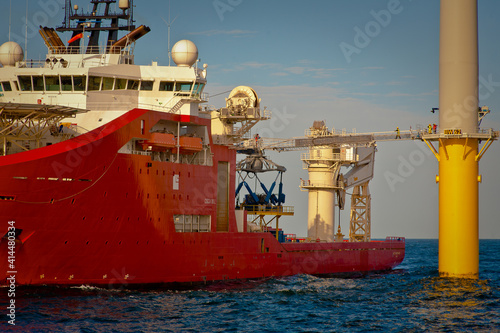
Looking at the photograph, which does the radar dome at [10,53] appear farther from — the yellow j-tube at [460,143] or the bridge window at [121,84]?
the yellow j-tube at [460,143]

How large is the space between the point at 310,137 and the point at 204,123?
535 inches

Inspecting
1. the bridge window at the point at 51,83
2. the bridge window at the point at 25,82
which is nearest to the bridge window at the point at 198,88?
the bridge window at the point at 51,83

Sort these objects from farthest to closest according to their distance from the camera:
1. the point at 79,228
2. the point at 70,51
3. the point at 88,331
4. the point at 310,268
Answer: the point at 310,268
the point at 70,51
the point at 79,228
the point at 88,331

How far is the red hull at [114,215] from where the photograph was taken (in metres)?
26.1

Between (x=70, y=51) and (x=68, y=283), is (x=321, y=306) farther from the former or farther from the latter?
(x=70, y=51)

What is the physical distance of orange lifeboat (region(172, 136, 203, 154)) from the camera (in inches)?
1264

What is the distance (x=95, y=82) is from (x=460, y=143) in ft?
58.0

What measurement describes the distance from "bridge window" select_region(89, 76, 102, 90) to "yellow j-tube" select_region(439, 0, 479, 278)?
654 inches

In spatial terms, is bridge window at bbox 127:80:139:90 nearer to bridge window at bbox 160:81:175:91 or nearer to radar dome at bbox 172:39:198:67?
bridge window at bbox 160:81:175:91

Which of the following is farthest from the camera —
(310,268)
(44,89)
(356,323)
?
(310,268)

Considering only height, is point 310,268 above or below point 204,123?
below

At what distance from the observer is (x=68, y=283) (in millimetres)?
27453

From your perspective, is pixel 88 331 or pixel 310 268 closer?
Answer: pixel 88 331

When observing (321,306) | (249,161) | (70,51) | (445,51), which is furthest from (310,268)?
(70,51)
